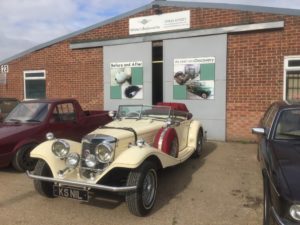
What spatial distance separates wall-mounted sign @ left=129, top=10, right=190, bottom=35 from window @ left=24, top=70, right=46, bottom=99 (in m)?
4.75

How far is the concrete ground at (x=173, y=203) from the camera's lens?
16.5 feet

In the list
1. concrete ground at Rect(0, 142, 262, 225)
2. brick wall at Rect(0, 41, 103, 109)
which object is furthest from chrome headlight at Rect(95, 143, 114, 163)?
brick wall at Rect(0, 41, 103, 109)

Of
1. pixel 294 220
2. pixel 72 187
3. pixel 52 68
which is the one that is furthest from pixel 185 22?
pixel 294 220

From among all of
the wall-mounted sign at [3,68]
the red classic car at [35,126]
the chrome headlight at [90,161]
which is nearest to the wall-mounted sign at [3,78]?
the wall-mounted sign at [3,68]

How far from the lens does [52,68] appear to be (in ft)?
48.6

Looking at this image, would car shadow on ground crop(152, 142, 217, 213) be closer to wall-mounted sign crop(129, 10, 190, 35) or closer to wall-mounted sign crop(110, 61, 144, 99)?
wall-mounted sign crop(110, 61, 144, 99)

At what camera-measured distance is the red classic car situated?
7.56 meters

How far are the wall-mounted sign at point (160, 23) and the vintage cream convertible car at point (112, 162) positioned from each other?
5817mm

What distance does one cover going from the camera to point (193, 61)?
11.7 meters

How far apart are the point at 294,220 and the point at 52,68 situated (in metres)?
12.9

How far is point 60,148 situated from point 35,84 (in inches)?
411

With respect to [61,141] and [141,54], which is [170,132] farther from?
[141,54]

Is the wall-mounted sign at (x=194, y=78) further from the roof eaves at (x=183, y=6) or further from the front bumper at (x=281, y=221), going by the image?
the front bumper at (x=281, y=221)

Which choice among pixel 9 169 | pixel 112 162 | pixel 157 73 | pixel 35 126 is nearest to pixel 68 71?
pixel 157 73
